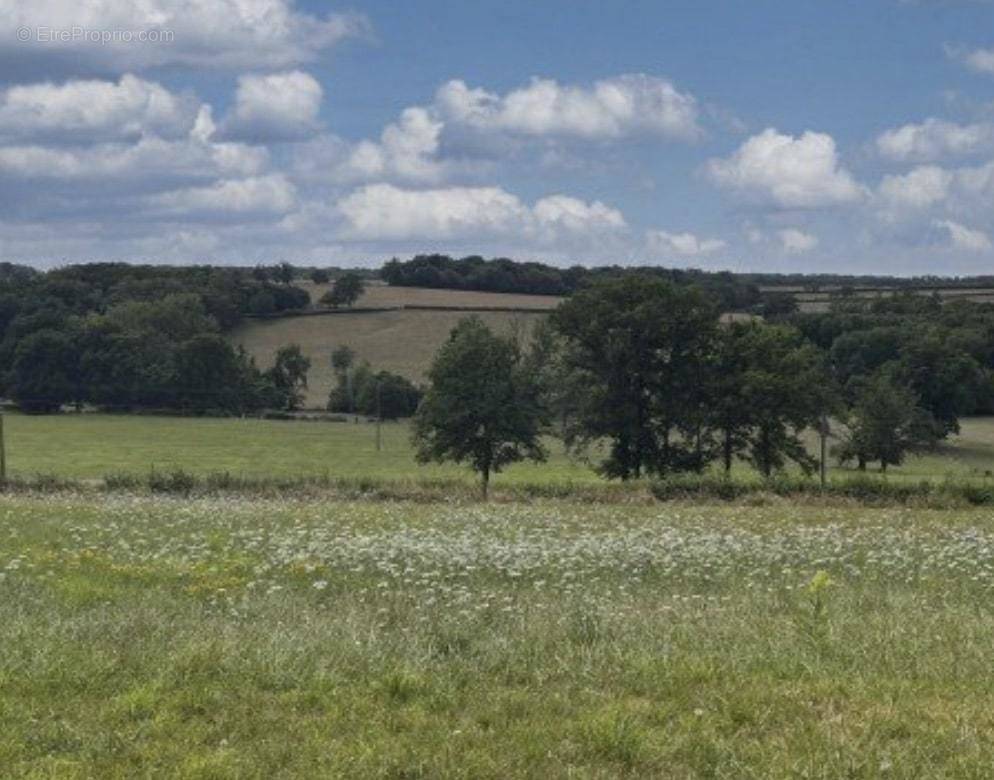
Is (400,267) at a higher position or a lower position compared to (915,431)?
higher

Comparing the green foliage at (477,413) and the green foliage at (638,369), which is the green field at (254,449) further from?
the green foliage at (477,413)

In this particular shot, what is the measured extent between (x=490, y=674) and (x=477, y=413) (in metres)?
53.4

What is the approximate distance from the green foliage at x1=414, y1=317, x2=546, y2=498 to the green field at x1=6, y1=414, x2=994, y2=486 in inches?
235

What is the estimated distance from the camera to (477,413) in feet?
203

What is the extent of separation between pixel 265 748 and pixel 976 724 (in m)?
3.85

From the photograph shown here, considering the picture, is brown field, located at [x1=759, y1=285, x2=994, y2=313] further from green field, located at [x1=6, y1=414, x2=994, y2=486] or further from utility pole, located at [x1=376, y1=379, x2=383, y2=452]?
utility pole, located at [x1=376, y1=379, x2=383, y2=452]

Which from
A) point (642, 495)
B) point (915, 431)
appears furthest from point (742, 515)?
point (915, 431)

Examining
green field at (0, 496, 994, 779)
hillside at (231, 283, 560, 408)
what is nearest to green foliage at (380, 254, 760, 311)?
hillside at (231, 283, 560, 408)

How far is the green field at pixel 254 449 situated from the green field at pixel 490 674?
5498cm

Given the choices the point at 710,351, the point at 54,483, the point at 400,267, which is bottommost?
the point at 54,483

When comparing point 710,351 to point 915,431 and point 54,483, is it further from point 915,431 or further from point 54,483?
point 54,483

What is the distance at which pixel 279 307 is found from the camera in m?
147

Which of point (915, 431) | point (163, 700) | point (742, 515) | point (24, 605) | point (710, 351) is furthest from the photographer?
point (915, 431)

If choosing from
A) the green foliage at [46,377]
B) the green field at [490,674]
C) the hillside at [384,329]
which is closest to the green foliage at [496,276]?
the hillside at [384,329]
